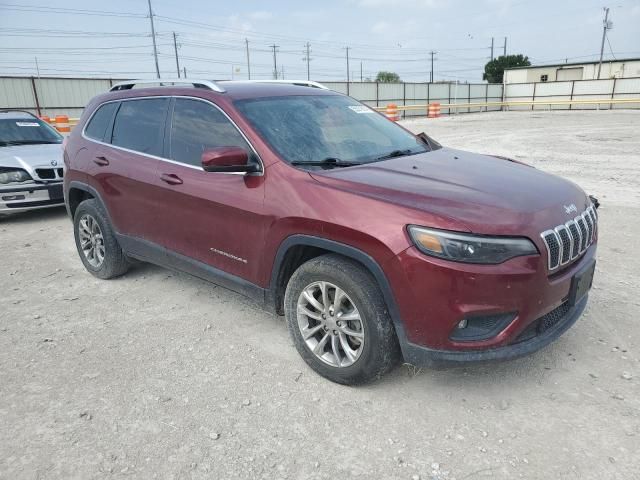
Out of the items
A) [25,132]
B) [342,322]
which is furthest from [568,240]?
[25,132]

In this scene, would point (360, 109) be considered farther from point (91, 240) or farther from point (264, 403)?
point (91, 240)

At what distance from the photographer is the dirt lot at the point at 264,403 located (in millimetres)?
2500

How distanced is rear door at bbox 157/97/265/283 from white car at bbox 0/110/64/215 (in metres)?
4.51

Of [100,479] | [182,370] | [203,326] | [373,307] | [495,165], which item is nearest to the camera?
[100,479]

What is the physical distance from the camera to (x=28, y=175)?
7.39m

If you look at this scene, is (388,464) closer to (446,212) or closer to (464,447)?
(464,447)

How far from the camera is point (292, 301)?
3.25m

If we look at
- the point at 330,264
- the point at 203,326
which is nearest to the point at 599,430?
the point at 330,264

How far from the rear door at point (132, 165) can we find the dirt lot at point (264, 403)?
2.45 ft

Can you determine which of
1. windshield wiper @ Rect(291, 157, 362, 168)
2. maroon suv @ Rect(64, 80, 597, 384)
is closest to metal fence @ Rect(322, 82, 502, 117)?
maroon suv @ Rect(64, 80, 597, 384)

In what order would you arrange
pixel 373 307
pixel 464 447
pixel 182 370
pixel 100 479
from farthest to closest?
pixel 182 370 < pixel 373 307 < pixel 464 447 < pixel 100 479

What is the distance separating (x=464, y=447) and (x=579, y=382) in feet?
3.29

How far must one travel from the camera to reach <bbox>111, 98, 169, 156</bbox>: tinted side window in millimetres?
4117

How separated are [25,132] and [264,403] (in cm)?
785
